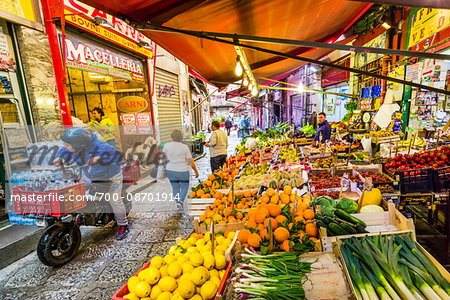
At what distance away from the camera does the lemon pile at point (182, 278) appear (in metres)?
1.67

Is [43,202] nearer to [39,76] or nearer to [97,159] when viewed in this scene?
[97,159]

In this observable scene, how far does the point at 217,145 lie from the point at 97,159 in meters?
3.28

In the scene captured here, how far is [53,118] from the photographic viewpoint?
16.6 feet

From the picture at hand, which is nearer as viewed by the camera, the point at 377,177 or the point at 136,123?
the point at 377,177

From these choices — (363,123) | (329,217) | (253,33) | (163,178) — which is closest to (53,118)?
(163,178)

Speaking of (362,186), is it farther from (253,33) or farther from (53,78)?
(53,78)

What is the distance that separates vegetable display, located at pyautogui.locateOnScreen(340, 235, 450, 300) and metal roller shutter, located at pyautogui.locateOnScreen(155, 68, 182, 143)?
878cm

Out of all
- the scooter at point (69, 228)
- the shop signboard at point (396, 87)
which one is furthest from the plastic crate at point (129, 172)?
the shop signboard at point (396, 87)

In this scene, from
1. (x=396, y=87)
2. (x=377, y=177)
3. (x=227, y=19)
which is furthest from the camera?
(x=396, y=87)

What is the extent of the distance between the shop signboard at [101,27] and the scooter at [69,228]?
343 cm

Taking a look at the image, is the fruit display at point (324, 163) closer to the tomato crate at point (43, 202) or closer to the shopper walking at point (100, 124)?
the tomato crate at point (43, 202)

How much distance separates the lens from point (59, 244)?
3.49 m

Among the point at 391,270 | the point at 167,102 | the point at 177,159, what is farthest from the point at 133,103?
the point at 391,270

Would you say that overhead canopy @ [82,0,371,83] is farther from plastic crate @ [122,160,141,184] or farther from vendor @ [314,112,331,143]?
plastic crate @ [122,160,141,184]
